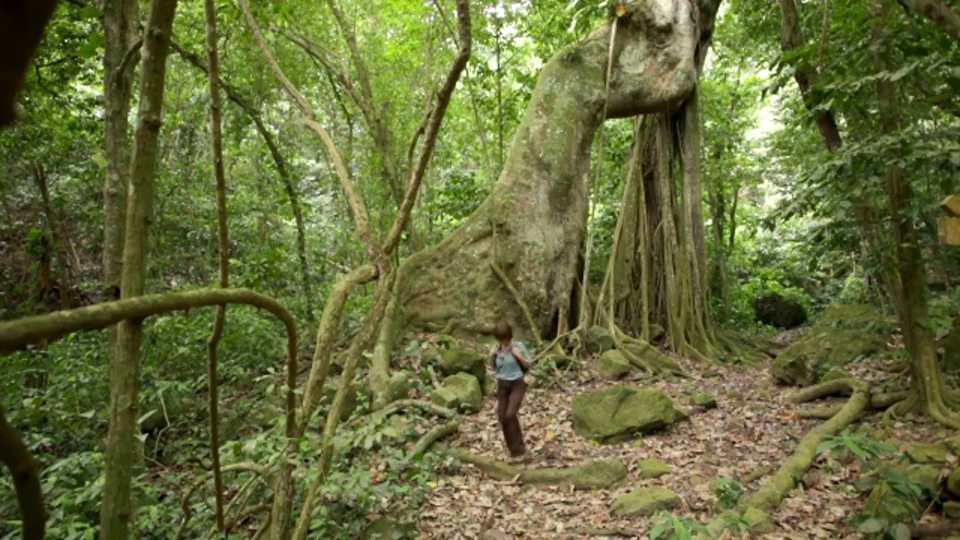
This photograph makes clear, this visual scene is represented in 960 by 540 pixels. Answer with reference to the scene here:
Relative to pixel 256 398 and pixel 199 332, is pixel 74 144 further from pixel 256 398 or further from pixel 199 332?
pixel 256 398

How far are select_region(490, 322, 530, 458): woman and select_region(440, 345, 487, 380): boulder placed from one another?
1.28 metres

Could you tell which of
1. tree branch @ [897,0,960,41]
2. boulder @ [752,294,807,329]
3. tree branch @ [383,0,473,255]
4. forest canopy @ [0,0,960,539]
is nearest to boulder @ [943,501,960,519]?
forest canopy @ [0,0,960,539]

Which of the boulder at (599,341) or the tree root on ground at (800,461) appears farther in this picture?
the boulder at (599,341)

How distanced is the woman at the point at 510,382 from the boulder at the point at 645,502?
1096mm

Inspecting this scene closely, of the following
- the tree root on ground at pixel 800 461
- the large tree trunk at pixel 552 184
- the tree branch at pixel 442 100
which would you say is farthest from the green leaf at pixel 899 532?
the large tree trunk at pixel 552 184

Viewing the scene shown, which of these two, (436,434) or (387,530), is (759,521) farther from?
(436,434)

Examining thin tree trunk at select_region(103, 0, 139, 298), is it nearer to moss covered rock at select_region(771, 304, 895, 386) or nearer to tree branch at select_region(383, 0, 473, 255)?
tree branch at select_region(383, 0, 473, 255)

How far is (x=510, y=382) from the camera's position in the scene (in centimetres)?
509

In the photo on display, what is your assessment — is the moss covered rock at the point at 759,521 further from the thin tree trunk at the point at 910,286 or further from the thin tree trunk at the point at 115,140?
the thin tree trunk at the point at 115,140

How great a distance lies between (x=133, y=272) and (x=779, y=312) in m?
13.3

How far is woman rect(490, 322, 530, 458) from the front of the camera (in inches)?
198

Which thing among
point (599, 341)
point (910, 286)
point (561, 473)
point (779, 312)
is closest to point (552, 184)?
point (599, 341)

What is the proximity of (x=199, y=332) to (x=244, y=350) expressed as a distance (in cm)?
74

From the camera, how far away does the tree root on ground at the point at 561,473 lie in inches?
181
